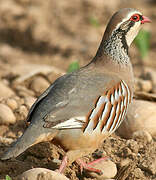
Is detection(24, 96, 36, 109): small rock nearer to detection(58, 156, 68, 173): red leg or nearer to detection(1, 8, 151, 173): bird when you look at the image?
detection(1, 8, 151, 173): bird

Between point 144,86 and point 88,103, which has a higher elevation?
point 88,103

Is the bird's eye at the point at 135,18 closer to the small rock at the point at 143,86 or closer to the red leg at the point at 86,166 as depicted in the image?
the red leg at the point at 86,166

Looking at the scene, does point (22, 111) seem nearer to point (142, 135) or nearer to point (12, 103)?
point (12, 103)

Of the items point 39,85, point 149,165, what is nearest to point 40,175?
point 149,165

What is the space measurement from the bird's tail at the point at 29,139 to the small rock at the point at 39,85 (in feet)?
6.66

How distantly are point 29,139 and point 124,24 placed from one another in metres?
1.38

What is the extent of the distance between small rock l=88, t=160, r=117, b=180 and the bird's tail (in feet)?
1.93

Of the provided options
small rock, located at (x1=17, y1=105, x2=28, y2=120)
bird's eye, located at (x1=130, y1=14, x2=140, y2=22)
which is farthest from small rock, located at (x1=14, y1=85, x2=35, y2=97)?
bird's eye, located at (x1=130, y1=14, x2=140, y2=22)

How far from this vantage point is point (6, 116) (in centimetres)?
428

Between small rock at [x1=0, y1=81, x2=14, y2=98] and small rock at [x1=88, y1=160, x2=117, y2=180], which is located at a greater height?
small rock at [x1=0, y1=81, x2=14, y2=98]

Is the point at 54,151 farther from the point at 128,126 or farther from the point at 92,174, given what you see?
the point at 128,126

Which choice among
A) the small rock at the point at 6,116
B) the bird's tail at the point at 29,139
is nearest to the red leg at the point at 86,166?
the bird's tail at the point at 29,139

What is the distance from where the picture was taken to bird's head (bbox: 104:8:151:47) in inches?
152

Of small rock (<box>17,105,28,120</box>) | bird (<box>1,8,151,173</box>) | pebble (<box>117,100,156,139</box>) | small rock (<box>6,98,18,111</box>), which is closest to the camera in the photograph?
bird (<box>1,8,151,173</box>)
